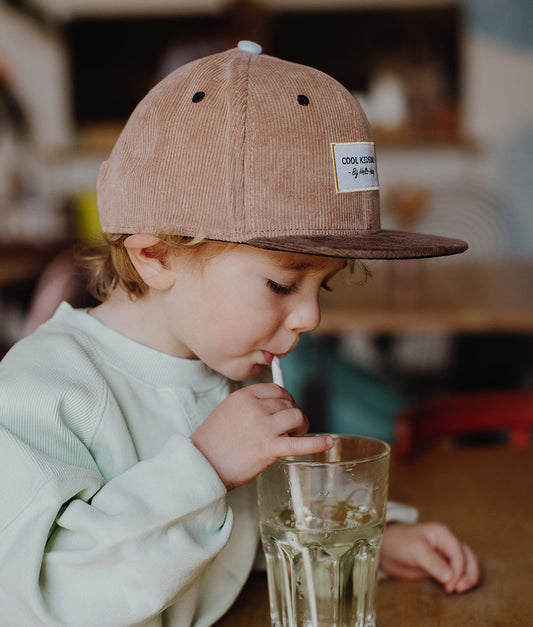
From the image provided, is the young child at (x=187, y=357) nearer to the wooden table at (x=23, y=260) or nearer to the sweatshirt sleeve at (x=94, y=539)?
the sweatshirt sleeve at (x=94, y=539)

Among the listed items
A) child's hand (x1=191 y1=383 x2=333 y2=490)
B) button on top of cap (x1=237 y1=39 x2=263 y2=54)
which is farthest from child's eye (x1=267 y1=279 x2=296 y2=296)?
button on top of cap (x1=237 y1=39 x2=263 y2=54)

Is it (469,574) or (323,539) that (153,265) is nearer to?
(323,539)

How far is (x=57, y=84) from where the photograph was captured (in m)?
4.75

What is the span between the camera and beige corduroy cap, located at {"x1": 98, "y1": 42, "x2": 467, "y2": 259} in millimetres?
603

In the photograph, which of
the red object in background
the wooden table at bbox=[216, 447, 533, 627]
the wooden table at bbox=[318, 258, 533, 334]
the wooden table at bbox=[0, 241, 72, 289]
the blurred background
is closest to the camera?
the wooden table at bbox=[216, 447, 533, 627]

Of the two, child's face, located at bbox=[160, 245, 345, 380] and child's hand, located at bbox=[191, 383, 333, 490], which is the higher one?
child's face, located at bbox=[160, 245, 345, 380]

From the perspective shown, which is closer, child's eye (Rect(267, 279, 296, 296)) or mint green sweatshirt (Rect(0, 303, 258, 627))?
mint green sweatshirt (Rect(0, 303, 258, 627))

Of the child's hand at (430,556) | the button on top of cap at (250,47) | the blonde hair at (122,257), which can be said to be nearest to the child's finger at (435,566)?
the child's hand at (430,556)

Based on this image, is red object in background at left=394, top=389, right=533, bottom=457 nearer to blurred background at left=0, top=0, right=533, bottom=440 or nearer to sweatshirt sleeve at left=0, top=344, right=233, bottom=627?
sweatshirt sleeve at left=0, top=344, right=233, bottom=627

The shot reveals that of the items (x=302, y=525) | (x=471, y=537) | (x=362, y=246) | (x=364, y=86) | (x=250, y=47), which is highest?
(x=364, y=86)

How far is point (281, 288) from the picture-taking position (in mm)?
670

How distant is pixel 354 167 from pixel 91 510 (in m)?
0.34

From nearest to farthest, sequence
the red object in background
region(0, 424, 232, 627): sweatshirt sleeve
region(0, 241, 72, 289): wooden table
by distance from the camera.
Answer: region(0, 424, 232, 627): sweatshirt sleeve
the red object in background
region(0, 241, 72, 289): wooden table

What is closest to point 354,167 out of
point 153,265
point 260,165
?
point 260,165
